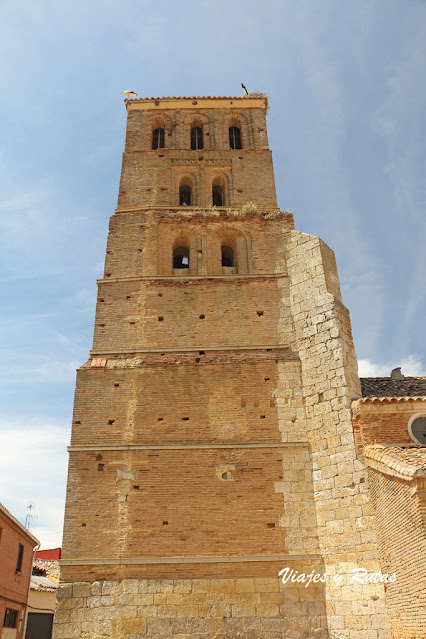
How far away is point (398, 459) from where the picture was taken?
29.8 ft

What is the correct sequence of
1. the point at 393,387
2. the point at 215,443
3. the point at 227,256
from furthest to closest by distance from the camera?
the point at 227,256 < the point at 393,387 < the point at 215,443

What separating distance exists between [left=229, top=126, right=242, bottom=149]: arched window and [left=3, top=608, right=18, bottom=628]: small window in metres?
15.6

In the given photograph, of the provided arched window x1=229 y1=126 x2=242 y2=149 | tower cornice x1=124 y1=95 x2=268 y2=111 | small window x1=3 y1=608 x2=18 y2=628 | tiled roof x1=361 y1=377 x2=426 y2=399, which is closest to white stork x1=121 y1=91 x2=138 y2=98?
tower cornice x1=124 y1=95 x2=268 y2=111

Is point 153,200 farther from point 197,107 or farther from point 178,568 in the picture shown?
point 178,568

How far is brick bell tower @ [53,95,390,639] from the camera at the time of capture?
970cm

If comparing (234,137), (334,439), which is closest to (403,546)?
(334,439)

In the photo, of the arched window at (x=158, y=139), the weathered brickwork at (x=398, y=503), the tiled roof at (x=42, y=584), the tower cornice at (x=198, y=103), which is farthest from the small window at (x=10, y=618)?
the tower cornice at (x=198, y=103)

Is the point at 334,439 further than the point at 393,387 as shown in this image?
No

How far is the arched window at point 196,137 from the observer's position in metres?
18.1

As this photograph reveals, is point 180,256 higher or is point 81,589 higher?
point 180,256

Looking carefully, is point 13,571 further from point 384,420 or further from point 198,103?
point 198,103

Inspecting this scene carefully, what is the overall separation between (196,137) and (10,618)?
15845 mm

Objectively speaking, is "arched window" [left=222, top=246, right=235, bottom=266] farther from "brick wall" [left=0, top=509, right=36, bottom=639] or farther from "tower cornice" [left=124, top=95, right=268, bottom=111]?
"brick wall" [left=0, top=509, right=36, bottom=639]

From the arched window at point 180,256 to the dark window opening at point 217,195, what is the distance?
2.19m
